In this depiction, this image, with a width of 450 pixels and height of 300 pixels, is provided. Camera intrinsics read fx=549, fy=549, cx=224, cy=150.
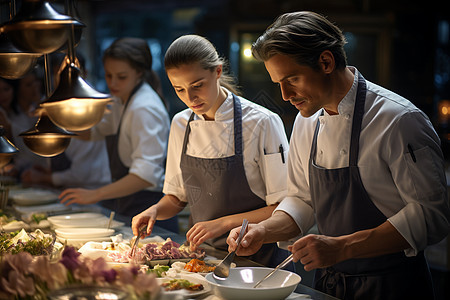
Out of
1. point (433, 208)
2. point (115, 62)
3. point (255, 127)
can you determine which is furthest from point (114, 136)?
point (433, 208)

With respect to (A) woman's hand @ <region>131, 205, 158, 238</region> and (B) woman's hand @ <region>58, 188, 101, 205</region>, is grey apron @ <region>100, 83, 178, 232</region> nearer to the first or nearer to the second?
(B) woman's hand @ <region>58, 188, 101, 205</region>

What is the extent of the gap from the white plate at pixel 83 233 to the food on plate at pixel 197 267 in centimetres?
63

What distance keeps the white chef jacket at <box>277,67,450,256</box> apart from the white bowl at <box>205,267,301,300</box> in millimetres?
400

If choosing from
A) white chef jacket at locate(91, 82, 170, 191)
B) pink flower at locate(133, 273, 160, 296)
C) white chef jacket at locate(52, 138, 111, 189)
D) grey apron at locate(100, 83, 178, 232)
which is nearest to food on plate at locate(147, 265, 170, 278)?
pink flower at locate(133, 273, 160, 296)

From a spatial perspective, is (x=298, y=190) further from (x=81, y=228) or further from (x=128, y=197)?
(x=128, y=197)

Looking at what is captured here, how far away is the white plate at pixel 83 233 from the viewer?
2.37 metres

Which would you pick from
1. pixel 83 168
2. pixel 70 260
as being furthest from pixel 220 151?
pixel 83 168

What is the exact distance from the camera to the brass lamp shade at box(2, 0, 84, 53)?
5.41 ft

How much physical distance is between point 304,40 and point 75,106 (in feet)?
2.65

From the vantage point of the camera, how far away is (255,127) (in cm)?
248

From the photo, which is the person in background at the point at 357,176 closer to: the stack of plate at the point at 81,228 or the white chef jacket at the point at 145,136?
the stack of plate at the point at 81,228

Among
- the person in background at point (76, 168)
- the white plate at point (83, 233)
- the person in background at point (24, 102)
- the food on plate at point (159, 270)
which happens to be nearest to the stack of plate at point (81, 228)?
the white plate at point (83, 233)

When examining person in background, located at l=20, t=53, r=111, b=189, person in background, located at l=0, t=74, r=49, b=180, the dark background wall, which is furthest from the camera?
the dark background wall

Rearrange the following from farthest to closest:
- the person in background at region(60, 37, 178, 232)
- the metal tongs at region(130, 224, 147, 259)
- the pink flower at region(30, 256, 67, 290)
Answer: the person in background at region(60, 37, 178, 232) < the metal tongs at region(130, 224, 147, 259) < the pink flower at region(30, 256, 67, 290)
